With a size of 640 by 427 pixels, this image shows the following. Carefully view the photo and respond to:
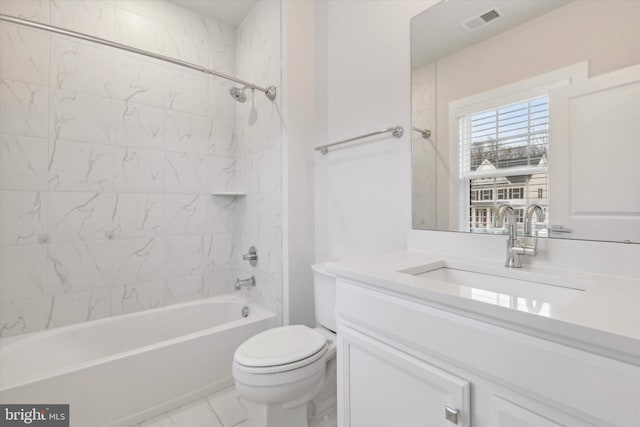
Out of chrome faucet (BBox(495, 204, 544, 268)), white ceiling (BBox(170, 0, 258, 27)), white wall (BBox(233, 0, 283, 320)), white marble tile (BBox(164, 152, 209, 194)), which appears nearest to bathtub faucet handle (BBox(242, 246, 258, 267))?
white wall (BBox(233, 0, 283, 320))

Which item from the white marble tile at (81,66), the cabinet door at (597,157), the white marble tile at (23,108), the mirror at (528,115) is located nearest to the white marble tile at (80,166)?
the white marble tile at (23,108)

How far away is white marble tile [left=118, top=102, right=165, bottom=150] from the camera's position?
2014 millimetres

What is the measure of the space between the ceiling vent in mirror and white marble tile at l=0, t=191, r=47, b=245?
242 cm

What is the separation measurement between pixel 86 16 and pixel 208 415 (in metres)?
2.51

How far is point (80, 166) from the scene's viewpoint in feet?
6.10

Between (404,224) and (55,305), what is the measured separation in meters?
2.11

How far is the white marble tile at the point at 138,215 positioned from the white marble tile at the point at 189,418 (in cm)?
114

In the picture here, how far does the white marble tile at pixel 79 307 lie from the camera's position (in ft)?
5.84

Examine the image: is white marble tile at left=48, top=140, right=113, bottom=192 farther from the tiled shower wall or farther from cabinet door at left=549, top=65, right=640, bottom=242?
cabinet door at left=549, top=65, right=640, bottom=242

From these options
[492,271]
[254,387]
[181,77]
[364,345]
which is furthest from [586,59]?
[181,77]

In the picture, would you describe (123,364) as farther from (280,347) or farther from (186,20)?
(186,20)

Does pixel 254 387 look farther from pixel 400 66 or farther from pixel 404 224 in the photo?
pixel 400 66

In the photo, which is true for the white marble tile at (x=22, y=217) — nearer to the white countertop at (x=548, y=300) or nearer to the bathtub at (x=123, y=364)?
the bathtub at (x=123, y=364)

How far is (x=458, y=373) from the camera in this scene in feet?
2.28
